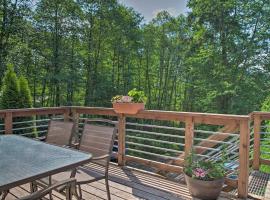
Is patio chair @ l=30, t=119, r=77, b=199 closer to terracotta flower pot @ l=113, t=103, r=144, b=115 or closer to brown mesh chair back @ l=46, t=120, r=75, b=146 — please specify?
brown mesh chair back @ l=46, t=120, r=75, b=146

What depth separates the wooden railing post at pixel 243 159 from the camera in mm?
2768

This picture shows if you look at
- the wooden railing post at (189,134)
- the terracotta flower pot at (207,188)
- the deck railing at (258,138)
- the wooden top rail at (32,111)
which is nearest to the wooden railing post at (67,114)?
the wooden top rail at (32,111)

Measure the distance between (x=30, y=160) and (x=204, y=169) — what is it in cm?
183

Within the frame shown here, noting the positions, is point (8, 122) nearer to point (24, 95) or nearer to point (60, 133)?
point (60, 133)

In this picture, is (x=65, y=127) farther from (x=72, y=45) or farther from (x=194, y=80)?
(x=194, y=80)

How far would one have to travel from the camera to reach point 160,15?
14727mm

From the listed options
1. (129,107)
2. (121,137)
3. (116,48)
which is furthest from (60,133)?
(116,48)

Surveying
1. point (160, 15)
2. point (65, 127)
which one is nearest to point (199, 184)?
point (65, 127)

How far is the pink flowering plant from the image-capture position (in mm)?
2723

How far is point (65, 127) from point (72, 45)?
10088 millimetres

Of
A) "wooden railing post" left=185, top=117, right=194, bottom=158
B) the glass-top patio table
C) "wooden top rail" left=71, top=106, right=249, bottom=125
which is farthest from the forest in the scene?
"wooden railing post" left=185, top=117, right=194, bottom=158

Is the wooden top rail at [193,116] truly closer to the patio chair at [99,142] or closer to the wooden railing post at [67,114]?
the wooden railing post at [67,114]

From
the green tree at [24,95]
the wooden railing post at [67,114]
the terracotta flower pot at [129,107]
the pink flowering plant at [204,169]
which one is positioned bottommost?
the pink flowering plant at [204,169]

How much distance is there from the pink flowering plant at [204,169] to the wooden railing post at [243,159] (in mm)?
224
